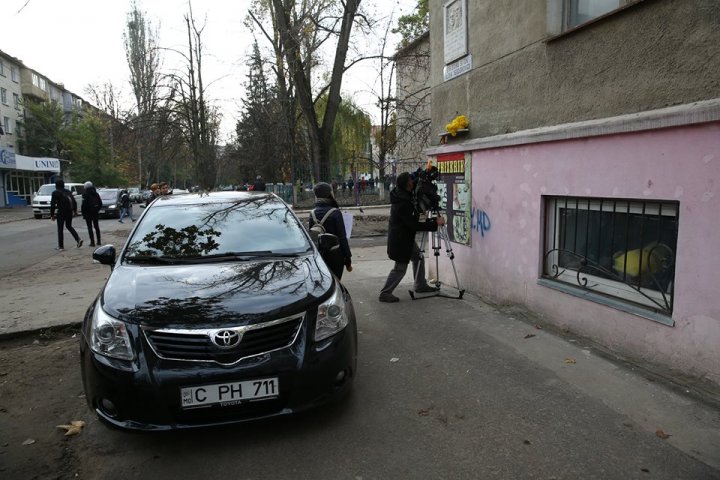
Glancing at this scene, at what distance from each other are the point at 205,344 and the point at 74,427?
135cm

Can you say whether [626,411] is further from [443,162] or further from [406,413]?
[443,162]

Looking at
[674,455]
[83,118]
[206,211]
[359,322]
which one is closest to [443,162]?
[359,322]

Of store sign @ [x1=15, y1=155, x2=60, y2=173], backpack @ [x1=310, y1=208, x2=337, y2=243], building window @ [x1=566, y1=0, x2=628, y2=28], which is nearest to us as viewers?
building window @ [x1=566, y1=0, x2=628, y2=28]

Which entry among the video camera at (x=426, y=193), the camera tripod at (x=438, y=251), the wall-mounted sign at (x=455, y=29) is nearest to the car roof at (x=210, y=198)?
the video camera at (x=426, y=193)

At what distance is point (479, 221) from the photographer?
6.41 m

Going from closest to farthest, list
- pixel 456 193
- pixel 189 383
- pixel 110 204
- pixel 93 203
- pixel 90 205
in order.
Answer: pixel 189 383
pixel 456 193
pixel 90 205
pixel 93 203
pixel 110 204

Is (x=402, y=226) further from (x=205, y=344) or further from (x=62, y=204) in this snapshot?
(x=62, y=204)

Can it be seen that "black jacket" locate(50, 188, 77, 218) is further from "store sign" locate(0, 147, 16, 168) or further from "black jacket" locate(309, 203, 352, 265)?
"store sign" locate(0, 147, 16, 168)

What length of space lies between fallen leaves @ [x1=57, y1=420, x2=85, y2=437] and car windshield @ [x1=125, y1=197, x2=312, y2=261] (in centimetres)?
124

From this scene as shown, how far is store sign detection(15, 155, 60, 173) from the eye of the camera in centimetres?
3674

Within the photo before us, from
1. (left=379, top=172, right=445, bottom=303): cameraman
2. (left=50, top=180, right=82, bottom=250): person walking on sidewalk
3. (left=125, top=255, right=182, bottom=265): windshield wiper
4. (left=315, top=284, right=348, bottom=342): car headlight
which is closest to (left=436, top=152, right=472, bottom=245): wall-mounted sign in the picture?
(left=379, top=172, right=445, bottom=303): cameraman

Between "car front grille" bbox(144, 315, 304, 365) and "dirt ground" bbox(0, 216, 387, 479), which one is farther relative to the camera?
"dirt ground" bbox(0, 216, 387, 479)

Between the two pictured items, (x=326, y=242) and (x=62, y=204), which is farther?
(x=62, y=204)

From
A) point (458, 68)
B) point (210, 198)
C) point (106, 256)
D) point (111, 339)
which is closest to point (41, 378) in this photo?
point (106, 256)
